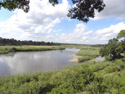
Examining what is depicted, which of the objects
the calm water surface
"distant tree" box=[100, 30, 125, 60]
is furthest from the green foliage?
the calm water surface

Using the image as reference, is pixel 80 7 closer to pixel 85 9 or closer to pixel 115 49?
pixel 85 9

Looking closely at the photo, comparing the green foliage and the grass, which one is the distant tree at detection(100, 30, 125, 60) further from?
the green foliage

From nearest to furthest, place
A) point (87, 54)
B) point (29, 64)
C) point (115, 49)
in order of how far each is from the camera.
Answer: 1. point (115, 49)
2. point (29, 64)
3. point (87, 54)

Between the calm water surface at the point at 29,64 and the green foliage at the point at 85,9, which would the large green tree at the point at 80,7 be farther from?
the calm water surface at the point at 29,64

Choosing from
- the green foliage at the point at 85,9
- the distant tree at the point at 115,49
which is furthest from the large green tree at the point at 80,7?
the distant tree at the point at 115,49

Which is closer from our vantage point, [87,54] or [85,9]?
[85,9]

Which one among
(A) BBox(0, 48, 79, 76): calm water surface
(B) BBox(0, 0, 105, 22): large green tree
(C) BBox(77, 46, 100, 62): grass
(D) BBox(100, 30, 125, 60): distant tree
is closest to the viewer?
(B) BBox(0, 0, 105, 22): large green tree

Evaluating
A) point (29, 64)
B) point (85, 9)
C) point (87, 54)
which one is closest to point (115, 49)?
point (85, 9)

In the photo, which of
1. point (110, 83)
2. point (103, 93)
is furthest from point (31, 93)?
point (110, 83)

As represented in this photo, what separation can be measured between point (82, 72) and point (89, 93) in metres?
2.30

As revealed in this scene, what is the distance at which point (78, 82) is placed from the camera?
21.7 feet

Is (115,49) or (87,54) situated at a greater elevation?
(115,49)

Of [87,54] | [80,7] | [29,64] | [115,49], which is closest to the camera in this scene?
[80,7]

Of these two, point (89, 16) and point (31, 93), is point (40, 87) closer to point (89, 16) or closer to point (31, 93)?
point (31, 93)
